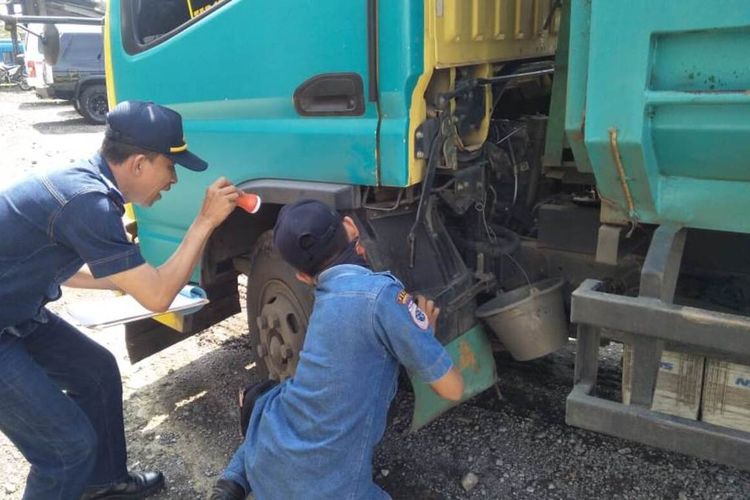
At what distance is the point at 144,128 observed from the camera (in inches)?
87.0

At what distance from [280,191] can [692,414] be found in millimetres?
1624

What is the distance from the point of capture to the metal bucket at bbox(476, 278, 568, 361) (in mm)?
2605

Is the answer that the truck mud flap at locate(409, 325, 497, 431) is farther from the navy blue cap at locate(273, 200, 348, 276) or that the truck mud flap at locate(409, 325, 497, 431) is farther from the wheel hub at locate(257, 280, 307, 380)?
the navy blue cap at locate(273, 200, 348, 276)

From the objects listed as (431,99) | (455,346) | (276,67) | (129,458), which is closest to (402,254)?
(455,346)

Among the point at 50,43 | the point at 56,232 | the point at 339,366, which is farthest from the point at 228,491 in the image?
the point at 50,43

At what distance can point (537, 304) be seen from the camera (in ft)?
8.52

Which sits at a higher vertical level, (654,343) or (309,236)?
(309,236)

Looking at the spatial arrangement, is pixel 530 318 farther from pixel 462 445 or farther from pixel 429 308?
pixel 462 445

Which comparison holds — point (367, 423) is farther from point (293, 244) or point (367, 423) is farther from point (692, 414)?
point (692, 414)

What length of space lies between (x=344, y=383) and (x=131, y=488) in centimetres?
143

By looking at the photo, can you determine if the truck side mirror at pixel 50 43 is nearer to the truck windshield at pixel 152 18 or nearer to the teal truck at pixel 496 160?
the teal truck at pixel 496 160

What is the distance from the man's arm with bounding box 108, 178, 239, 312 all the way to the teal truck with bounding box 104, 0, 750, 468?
0.95 ft

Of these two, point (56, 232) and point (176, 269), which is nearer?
point (56, 232)

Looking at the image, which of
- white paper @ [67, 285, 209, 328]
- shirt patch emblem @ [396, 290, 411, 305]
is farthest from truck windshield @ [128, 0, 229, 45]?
shirt patch emblem @ [396, 290, 411, 305]
